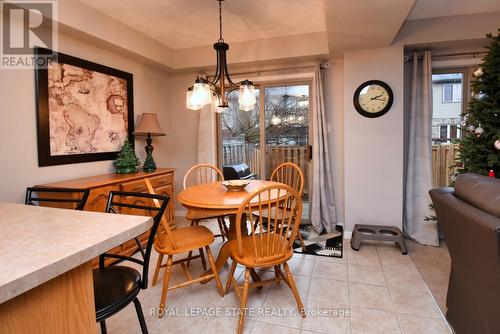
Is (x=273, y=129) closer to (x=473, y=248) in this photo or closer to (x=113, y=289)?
(x=473, y=248)

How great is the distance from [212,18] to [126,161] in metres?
1.84

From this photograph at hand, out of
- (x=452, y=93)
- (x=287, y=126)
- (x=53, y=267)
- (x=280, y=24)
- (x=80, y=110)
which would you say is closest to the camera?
(x=53, y=267)

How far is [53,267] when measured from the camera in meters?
0.75

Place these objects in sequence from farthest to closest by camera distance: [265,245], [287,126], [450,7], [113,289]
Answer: [287,126] < [450,7] < [265,245] < [113,289]

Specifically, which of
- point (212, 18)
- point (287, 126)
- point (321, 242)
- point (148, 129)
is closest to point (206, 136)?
point (148, 129)

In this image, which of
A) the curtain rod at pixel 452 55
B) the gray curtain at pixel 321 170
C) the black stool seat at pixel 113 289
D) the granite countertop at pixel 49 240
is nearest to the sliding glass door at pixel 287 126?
the gray curtain at pixel 321 170

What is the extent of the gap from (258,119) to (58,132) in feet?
8.09

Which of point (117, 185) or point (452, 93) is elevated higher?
point (452, 93)

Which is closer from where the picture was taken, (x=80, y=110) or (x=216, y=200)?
(x=216, y=200)

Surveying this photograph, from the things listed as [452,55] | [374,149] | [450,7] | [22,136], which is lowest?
[374,149]

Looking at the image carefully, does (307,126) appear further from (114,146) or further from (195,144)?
(114,146)

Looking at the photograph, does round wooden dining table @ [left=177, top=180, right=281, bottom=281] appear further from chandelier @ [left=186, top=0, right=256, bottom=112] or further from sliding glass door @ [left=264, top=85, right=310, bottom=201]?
sliding glass door @ [left=264, top=85, right=310, bottom=201]

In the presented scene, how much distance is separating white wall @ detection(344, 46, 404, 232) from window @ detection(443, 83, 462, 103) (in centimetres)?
70

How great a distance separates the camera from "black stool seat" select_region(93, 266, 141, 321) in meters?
1.11
